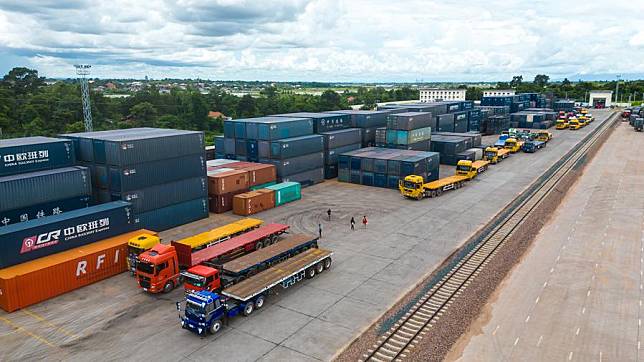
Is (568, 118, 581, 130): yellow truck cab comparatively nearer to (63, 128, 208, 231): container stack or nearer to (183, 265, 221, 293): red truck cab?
(63, 128, 208, 231): container stack

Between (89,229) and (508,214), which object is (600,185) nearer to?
(508,214)

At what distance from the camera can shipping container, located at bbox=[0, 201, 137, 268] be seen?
28953 mm

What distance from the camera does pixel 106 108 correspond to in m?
126

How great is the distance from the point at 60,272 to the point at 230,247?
11.3 m

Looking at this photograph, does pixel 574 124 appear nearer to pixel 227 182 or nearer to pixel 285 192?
pixel 285 192

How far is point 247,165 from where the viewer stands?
5600cm

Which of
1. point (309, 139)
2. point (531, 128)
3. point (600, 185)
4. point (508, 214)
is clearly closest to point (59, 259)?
point (309, 139)

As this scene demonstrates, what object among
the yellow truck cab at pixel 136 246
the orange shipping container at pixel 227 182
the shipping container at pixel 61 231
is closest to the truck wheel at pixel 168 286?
the yellow truck cab at pixel 136 246

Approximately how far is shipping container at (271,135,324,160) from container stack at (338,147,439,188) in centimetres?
446

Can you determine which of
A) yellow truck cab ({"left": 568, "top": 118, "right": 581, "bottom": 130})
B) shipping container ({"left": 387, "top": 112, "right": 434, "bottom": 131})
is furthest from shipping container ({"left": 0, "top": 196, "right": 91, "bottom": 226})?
yellow truck cab ({"left": 568, "top": 118, "right": 581, "bottom": 130})

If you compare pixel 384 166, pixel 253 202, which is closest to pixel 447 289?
pixel 253 202

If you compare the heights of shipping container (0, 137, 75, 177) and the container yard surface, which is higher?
shipping container (0, 137, 75, 177)

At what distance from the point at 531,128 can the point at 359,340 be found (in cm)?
12394

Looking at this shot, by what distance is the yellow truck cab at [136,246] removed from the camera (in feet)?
105
